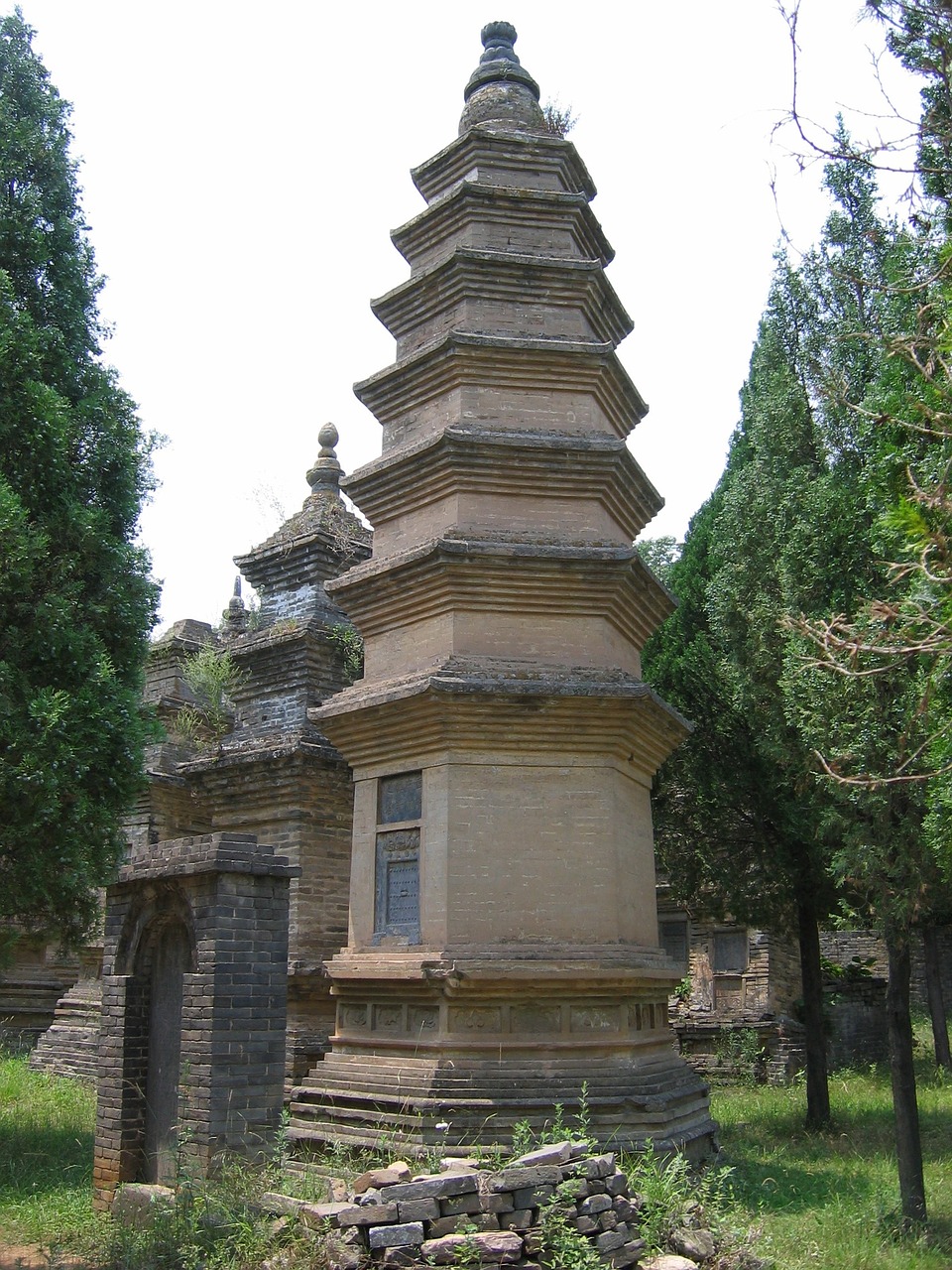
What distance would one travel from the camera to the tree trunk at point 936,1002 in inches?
765

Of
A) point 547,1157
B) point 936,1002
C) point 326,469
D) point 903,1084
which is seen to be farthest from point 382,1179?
point 936,1002

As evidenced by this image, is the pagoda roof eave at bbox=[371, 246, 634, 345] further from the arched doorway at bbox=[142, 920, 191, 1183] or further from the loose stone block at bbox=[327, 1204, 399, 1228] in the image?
the loose stone block at bbox=[327, 1204, 399, 1228]

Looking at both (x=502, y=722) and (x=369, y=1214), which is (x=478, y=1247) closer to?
(x=369, y=1214)

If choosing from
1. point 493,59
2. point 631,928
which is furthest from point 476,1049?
point 493,59

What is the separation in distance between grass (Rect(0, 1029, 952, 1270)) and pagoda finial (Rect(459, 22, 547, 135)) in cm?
1087

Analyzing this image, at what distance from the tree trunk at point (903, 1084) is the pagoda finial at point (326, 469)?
29.7 ft

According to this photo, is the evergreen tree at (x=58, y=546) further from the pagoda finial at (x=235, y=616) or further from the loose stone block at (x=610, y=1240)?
the pagoda finial at (x=235, y=616)

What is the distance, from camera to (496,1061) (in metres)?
8.68

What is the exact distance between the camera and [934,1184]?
1103 cm

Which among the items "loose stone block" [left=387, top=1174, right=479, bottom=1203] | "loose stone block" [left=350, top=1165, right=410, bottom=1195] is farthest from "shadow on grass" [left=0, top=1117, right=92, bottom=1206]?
"loose stone block" [left=387, top=1174, right=479, bottom=1203]

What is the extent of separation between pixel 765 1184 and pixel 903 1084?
5.08ft

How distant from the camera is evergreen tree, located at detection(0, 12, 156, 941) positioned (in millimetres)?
8328

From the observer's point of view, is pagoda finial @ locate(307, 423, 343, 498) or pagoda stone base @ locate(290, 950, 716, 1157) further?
pagoda finial @ locate(307, 423, 343, 498)

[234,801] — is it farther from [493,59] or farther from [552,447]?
[493,59]
